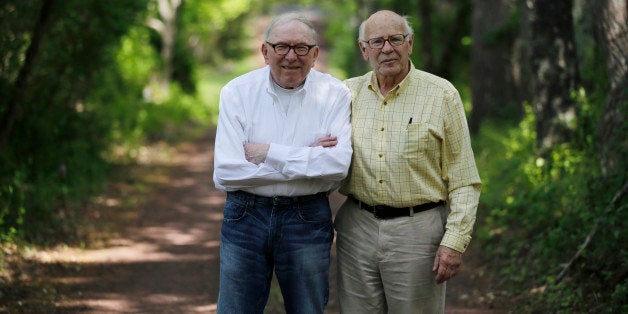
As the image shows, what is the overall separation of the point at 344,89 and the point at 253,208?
2.38 ft

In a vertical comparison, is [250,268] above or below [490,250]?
above

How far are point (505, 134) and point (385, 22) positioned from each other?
26.2ft

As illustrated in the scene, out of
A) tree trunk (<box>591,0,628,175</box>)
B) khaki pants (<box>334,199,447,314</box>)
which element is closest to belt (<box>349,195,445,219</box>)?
khaki pants (<box>334,199,447,314</box>)

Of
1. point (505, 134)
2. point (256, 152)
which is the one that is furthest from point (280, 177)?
point (505, 134)

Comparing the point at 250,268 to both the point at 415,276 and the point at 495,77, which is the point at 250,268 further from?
the point at 495,77

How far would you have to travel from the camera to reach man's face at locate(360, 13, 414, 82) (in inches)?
146

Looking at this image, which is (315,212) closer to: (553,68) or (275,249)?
(275,249)

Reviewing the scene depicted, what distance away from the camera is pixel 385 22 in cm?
372

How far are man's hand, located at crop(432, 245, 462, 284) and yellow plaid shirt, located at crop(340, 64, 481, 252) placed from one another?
0.09 feet

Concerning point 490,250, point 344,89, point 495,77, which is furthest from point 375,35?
point 495,77

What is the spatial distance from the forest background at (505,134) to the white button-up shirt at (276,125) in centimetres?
247

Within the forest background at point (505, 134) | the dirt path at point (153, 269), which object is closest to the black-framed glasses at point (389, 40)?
the forest background at point (505, 134)

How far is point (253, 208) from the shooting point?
373 centimetres

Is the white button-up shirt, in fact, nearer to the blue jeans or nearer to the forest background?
the blue jeans
